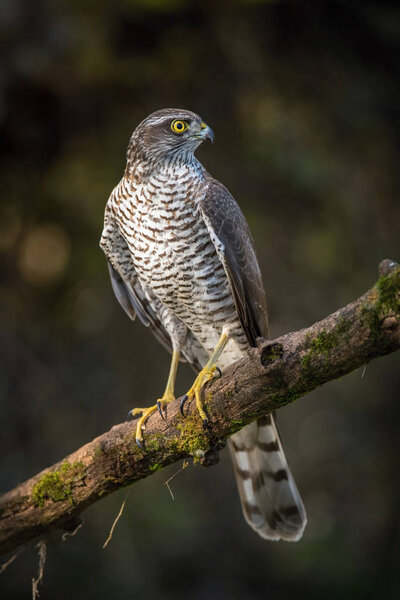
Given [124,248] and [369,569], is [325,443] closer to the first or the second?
[369,569]

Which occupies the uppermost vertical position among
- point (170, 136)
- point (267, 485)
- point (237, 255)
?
point (170, 136)

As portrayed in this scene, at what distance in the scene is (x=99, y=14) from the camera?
4.73 metres

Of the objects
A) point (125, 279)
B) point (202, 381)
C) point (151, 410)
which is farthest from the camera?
point (125, 279)

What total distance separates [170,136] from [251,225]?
2029 mm

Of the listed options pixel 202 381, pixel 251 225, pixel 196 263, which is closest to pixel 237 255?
pixel 196 263

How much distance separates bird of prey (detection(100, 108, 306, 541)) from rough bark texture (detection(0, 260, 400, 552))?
0.21m

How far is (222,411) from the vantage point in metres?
2.64

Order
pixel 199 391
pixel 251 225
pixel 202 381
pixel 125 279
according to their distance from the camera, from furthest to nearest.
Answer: pixel 251 225
pixel 125 279
pixel 202 381
pixel 199 391

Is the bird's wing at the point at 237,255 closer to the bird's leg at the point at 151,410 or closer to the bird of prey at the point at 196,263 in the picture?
the bird of prey at the point at 196,263

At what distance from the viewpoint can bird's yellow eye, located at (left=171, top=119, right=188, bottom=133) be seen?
→ 3.41 meters

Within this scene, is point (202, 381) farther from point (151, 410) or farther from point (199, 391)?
point (151, 410)

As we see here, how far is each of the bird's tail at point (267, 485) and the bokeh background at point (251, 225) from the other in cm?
133

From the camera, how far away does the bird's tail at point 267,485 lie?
3.57 meters

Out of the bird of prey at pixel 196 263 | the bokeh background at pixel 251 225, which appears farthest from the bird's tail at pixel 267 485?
the bokeh background at pixel 251 225
